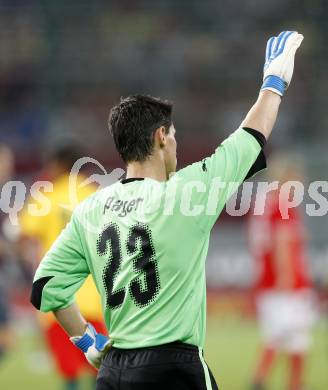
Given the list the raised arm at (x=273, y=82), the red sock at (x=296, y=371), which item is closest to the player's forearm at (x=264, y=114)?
the raised arm at (x=273, y=82)

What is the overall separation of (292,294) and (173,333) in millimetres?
5573

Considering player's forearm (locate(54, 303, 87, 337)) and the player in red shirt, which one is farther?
the player in red shirt

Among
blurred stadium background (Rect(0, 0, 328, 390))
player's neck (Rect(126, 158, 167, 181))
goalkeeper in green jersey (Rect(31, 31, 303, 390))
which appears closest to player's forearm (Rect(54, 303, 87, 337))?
goalkeeper in green jersey (Rect(31, 31, 303, 390))

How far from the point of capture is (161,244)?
3.68 meters

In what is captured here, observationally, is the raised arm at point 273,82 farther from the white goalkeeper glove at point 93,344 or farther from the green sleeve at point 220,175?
the white goalkeeper glove at point 93,344

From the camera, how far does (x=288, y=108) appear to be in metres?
18.6

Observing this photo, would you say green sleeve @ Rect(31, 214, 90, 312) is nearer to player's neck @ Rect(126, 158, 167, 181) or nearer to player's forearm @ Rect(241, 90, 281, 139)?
player's neck @ Rect(126, 158, 167, 181)

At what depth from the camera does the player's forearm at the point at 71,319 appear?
4.00 meters

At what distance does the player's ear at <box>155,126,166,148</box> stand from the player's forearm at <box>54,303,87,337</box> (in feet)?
2.51

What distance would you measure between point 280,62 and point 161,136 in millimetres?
536

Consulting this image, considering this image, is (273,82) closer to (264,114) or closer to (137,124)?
(264,114)

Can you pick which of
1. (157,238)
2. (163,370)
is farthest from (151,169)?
(163,370)

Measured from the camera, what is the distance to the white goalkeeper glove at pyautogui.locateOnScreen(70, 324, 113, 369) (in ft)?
12.7

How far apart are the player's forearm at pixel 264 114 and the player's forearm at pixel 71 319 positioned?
3.39 ft
